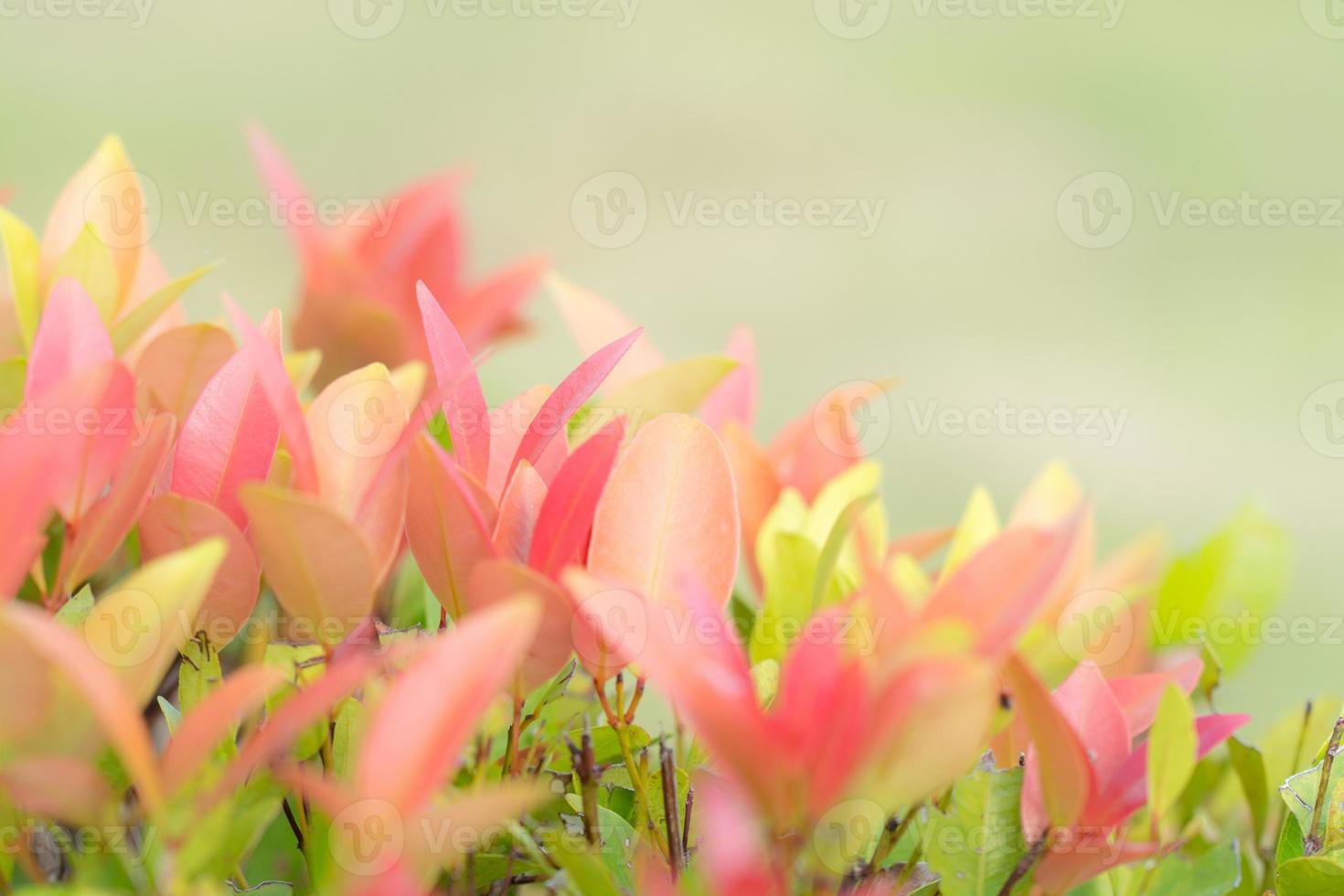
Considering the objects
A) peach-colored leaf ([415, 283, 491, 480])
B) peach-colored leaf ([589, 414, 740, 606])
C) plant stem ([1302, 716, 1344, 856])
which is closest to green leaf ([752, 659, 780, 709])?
peach-colored leaf ([589, 414, 740, 606])

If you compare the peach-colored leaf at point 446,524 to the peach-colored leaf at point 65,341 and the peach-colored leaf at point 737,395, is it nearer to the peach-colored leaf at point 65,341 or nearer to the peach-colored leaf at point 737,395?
the peach-colored leaf at point 65,341

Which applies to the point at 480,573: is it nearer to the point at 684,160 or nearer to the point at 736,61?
the point at 684,160

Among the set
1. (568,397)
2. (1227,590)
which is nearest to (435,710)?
(568,397)

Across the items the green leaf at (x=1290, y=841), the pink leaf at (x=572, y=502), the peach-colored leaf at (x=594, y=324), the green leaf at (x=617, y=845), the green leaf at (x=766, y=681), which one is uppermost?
the peach-colored leaf at (x=594, y=324)

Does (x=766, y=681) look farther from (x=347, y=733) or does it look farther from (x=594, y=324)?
(x=594, y=324)

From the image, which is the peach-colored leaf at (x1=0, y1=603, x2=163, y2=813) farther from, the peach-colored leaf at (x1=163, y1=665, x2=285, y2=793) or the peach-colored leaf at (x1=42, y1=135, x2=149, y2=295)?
the peach-colored leaf at (x1=42, y1=135, x2=149, y2=295)

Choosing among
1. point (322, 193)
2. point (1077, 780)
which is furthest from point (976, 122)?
point (1077, 780)

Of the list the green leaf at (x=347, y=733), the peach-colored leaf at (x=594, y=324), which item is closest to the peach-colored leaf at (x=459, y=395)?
the green leaf at (x=347, y=733)

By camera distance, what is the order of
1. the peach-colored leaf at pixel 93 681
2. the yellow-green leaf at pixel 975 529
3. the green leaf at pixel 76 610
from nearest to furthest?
the peach-colored leaf at pixel 93 681 < the green leaf at pixel 76 610 < the yellow-green leaf at pixel 975 529
